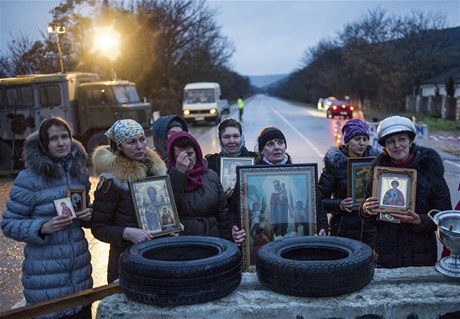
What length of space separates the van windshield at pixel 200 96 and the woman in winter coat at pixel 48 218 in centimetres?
3292

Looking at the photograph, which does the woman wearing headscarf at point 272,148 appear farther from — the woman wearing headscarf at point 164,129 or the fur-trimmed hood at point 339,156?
the woman wearing headscarf at point 164,129

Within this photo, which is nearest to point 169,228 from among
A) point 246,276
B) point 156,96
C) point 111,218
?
point 111,218

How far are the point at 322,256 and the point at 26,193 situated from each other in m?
2.12

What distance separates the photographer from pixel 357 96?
74.2 meters

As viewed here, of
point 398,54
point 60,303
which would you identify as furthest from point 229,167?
point 398,54

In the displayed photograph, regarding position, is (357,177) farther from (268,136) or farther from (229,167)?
(229,167)

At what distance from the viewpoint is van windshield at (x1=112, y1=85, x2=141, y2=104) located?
1969cm

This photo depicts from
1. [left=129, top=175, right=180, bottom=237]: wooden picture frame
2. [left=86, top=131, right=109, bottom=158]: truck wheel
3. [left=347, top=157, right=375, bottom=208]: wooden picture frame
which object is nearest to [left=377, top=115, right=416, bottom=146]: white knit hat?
[left=347, top=157, right=375, bottom=208]: wooden picture frame

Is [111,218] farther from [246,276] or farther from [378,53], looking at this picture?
[378,53]

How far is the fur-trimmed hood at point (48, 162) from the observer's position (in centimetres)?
371

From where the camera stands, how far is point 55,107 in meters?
18.4

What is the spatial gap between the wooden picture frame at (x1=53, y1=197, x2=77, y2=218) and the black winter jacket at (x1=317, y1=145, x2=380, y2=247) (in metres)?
2.30

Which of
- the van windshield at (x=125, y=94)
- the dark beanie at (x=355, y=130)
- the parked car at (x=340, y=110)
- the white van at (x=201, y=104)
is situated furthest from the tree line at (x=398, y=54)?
the dark beanie at (x=355, y=130)

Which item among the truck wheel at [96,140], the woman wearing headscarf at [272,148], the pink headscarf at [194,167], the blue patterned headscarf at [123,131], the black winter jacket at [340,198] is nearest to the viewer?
the blue patterned headscarf at [123,131]
